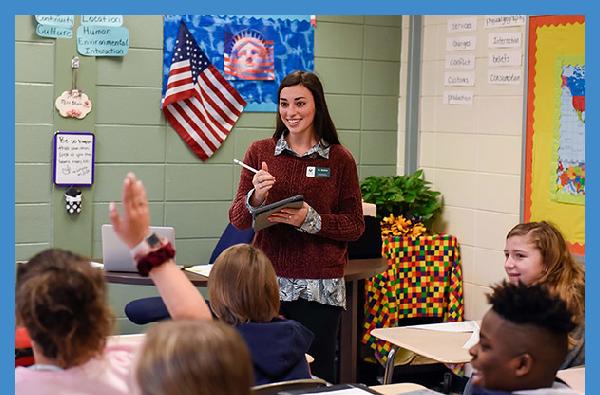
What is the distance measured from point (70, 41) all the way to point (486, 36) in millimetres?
2357

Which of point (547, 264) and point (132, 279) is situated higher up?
point (547, 264)

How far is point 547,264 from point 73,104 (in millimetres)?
2882

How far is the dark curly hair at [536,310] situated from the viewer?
2.00 metres

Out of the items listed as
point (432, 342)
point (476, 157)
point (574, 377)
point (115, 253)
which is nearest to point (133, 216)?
point (574, 377)

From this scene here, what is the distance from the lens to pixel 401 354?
5.41m

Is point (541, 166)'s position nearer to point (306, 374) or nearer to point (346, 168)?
point (346, 168)

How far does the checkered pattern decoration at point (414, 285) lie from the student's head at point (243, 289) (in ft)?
8.73

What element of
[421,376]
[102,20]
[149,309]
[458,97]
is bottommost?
[421,376]

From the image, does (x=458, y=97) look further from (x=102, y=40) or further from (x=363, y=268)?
(x=102, y=40)

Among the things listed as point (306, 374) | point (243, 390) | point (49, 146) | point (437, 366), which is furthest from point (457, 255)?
point (243, 390)

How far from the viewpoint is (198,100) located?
5586 mm

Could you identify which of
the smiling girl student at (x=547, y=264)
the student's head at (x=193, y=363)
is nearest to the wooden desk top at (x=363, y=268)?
the smiling girl student at (x=547, y=264)

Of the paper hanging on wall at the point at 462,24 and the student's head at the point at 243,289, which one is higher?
the paper hanging on wall at the point at 462,24

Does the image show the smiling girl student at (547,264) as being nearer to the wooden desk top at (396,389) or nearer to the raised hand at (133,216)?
the wooden desk top at (396,389)
